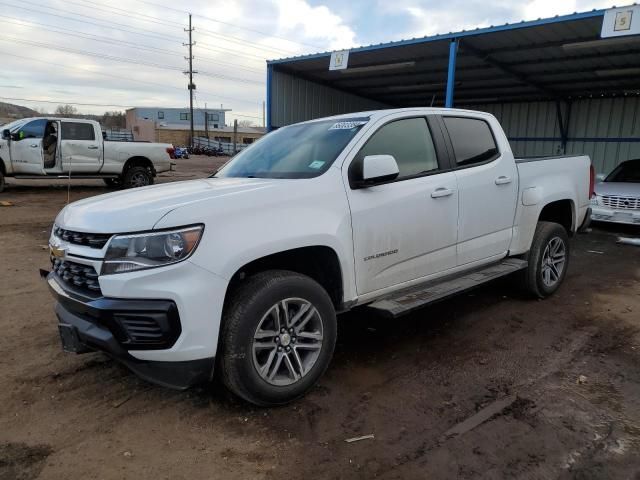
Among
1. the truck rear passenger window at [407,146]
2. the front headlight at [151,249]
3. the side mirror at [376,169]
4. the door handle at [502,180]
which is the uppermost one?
the truck rear passenger window at [407,146]

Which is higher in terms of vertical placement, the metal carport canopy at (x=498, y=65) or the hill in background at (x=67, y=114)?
the hill in background at (x=67, y=114)

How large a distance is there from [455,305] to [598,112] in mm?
15527

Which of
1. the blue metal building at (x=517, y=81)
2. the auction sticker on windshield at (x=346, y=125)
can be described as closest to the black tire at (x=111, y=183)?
the blue metal building at (x=517, y=81)

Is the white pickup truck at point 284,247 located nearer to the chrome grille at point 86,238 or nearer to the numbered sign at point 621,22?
the chrome grille at point 86,238

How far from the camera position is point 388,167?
3.22 metres

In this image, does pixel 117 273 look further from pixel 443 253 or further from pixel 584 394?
pixel 584 394

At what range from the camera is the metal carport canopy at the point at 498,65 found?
34.1 feet

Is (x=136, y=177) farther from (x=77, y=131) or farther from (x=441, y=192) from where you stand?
(x=441, y=192)

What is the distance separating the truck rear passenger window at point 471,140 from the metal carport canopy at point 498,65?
3.81m

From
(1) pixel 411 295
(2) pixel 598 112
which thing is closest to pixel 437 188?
(1) pixel 411 295

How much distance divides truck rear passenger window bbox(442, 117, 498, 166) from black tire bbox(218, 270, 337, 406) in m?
1.95

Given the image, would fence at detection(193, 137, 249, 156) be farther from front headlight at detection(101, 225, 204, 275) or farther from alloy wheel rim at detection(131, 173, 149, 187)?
front headlight at detection(101, 225, 204, 275)

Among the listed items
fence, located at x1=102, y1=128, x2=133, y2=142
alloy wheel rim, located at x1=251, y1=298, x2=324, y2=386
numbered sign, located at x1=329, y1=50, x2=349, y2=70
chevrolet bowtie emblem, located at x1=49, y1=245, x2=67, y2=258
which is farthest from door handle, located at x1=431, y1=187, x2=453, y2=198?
fence, located at x1=102, y1=128, x2=133, y2=142

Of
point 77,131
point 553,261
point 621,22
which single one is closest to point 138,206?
point 553,261
